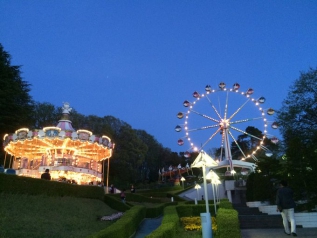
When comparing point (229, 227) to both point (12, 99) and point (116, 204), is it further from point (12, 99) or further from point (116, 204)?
point (12, 99)

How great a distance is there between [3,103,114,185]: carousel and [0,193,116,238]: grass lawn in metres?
10.7

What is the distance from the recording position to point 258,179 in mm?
16797

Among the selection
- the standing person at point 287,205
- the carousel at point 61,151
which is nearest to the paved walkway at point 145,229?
the standing person at point 287,205

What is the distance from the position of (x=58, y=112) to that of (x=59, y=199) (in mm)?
30116

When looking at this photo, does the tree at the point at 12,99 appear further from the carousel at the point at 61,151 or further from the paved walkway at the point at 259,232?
the paved walkway at the point at 259,232

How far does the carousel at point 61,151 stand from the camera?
27.1 metres

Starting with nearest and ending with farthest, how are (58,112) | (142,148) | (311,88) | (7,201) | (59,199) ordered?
(7,201), (59,199), (311,88), (58,112), (142,148)

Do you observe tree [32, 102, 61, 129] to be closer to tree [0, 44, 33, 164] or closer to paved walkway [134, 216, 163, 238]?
tree [0, 44, 33, 164]

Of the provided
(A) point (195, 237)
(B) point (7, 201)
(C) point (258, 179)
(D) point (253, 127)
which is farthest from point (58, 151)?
(D) point (253, 127)

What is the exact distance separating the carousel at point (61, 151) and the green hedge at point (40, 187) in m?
7.55

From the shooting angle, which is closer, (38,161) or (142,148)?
(38,161)

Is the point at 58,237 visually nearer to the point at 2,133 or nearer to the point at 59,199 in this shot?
the point at 59,199

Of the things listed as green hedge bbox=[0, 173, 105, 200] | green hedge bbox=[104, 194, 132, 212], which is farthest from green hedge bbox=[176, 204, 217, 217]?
green hedge bbox=[0, 173, 105, 200]

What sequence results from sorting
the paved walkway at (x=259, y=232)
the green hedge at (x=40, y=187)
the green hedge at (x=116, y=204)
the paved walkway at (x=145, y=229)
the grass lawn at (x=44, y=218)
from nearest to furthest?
1. the paved walkway at (x=259, y=232)
2. the grass lawn at (x=44, y=218)
3. the paved walkway at (x=145, y=229)
4. the green hedge at (x=40, y=187)
5. the green hedge at (x=116, y=204)
